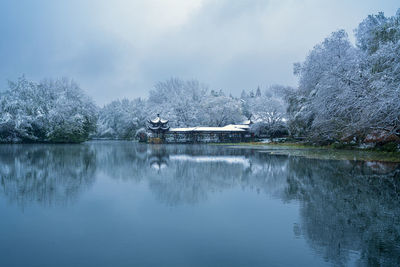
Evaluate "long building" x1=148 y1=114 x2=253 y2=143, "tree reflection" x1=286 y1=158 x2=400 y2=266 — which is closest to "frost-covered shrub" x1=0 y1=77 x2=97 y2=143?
"long building" x1=148 y1=114 x2=253 y2=143

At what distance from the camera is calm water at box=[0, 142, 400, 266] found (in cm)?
351

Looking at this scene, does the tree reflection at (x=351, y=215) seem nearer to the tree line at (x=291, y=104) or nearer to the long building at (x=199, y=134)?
the tree line at (x=291, y=104)

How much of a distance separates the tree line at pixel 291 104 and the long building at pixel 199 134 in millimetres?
2793

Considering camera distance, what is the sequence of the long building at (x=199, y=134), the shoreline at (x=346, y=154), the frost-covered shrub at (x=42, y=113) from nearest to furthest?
1. the shoreline at (x=346, y=154)
2. the frost-covered shrub at (x=42, y=113)
3. the long building at (x=199, y=134)

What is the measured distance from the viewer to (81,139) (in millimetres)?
39906

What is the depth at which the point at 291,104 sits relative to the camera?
30328 mm

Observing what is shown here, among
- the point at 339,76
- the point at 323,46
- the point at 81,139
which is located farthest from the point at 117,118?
the point at 339,76

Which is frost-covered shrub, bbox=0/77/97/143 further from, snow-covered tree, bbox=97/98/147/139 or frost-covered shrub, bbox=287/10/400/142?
frost-covered shrub, bbox=287/10/400/142

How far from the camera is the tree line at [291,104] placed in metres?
13.6

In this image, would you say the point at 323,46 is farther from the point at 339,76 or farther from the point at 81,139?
the point at 81,139

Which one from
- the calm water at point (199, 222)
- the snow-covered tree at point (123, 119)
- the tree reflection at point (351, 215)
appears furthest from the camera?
the snow-covered tree at point (123, 119)

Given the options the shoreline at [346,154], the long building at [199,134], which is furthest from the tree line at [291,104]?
the long building at [199,134]

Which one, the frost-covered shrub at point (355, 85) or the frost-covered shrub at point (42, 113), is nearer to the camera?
the frost-covered shrub at point (355, 85)

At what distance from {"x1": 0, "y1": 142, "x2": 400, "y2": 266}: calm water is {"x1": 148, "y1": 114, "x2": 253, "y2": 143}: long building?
33.5m
